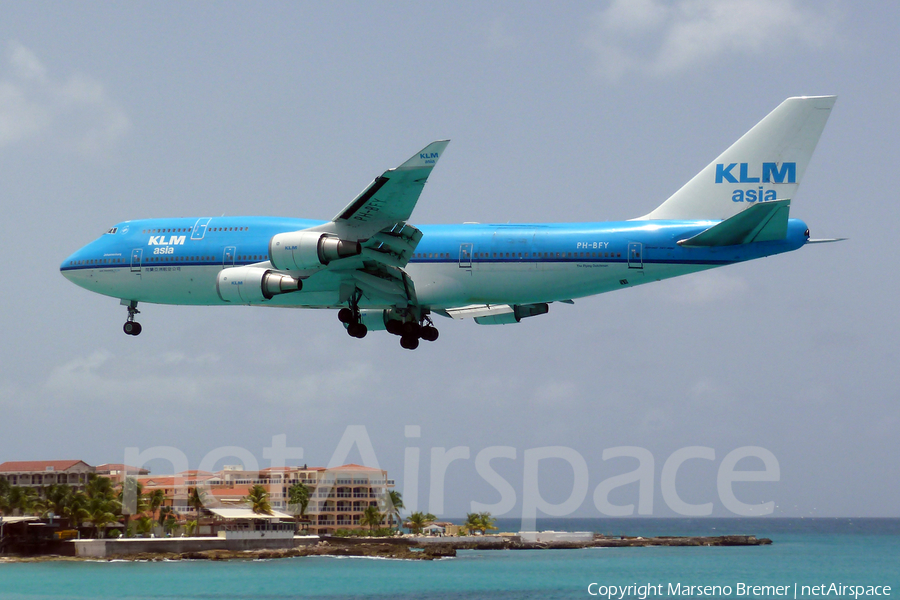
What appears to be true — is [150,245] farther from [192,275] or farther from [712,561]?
[712,561]

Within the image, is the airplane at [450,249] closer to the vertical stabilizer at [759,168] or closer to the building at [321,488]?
the vertical stabilizer at [759,168]

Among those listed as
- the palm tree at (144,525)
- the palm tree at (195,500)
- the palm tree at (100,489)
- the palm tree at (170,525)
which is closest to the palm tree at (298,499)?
the palm tree at (195,500)

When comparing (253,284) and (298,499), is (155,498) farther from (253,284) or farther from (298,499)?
(253,284)

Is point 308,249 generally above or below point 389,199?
below

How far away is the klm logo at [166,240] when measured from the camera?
3725cm

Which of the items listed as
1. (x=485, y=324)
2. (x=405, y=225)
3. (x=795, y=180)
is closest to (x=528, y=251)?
(x=405, y=225)

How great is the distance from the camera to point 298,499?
141625 mm

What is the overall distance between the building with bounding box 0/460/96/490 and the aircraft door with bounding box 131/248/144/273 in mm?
95349

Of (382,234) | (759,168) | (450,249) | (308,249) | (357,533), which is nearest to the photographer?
(308,249)

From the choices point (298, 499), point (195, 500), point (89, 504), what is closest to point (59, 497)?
point (89, 504)

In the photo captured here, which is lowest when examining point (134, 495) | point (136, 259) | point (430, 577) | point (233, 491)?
point (430, 577)

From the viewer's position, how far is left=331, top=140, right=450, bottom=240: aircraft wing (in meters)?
28.9

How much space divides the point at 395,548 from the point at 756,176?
104807 millimetres

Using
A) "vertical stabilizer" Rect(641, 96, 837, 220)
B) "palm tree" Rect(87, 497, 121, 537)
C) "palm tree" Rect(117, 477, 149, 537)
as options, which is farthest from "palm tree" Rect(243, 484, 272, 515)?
"vertical stabilizer" Rect(641, 96, 837, 220)
